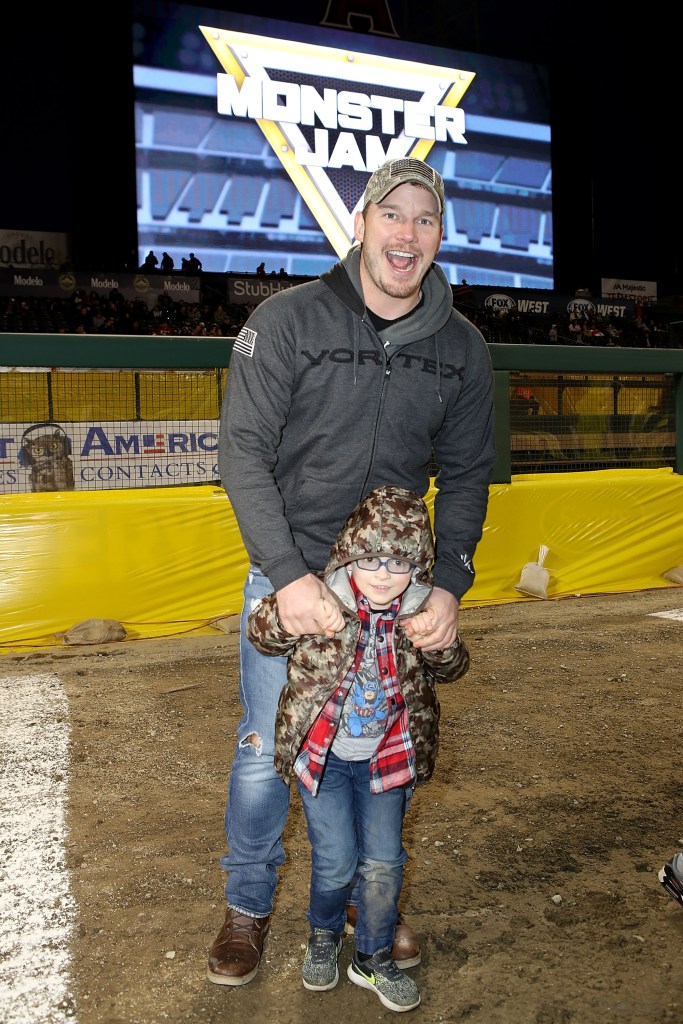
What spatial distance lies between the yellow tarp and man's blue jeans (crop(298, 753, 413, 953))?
381 centimetres

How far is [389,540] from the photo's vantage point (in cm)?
205

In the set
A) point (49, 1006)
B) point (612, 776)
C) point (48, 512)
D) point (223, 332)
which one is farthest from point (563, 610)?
point (223, 332)

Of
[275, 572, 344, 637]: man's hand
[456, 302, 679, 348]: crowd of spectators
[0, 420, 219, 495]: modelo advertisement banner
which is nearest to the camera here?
[275, 572, 344, 637]: man's hand

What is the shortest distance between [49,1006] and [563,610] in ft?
15.7

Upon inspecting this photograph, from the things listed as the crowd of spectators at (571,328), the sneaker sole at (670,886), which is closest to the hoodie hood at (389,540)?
the sneaker sole at (670,886)

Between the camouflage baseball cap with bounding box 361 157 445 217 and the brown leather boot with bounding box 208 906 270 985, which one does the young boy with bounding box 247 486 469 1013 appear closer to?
the brown leather boot with bounding box 208 906 270 985

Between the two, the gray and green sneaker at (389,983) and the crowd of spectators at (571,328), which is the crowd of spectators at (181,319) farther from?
the gray and green sneaker at (389,983)

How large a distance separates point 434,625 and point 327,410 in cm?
61

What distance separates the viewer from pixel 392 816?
2.15 m

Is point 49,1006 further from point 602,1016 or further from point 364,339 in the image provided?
point 364,339

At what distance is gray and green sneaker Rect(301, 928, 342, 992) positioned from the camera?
2.27m

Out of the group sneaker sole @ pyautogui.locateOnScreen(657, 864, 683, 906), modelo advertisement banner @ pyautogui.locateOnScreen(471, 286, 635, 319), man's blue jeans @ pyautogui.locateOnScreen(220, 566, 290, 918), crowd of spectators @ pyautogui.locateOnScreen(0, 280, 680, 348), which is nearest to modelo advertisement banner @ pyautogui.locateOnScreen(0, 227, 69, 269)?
crowd of spectators @ pyautogui.locateOnScreen(0, 280, 680, 348)

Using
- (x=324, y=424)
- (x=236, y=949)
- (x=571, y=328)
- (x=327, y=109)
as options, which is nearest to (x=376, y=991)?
(x=236, y=949)

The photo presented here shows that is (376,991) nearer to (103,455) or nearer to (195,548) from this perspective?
(195,548)
